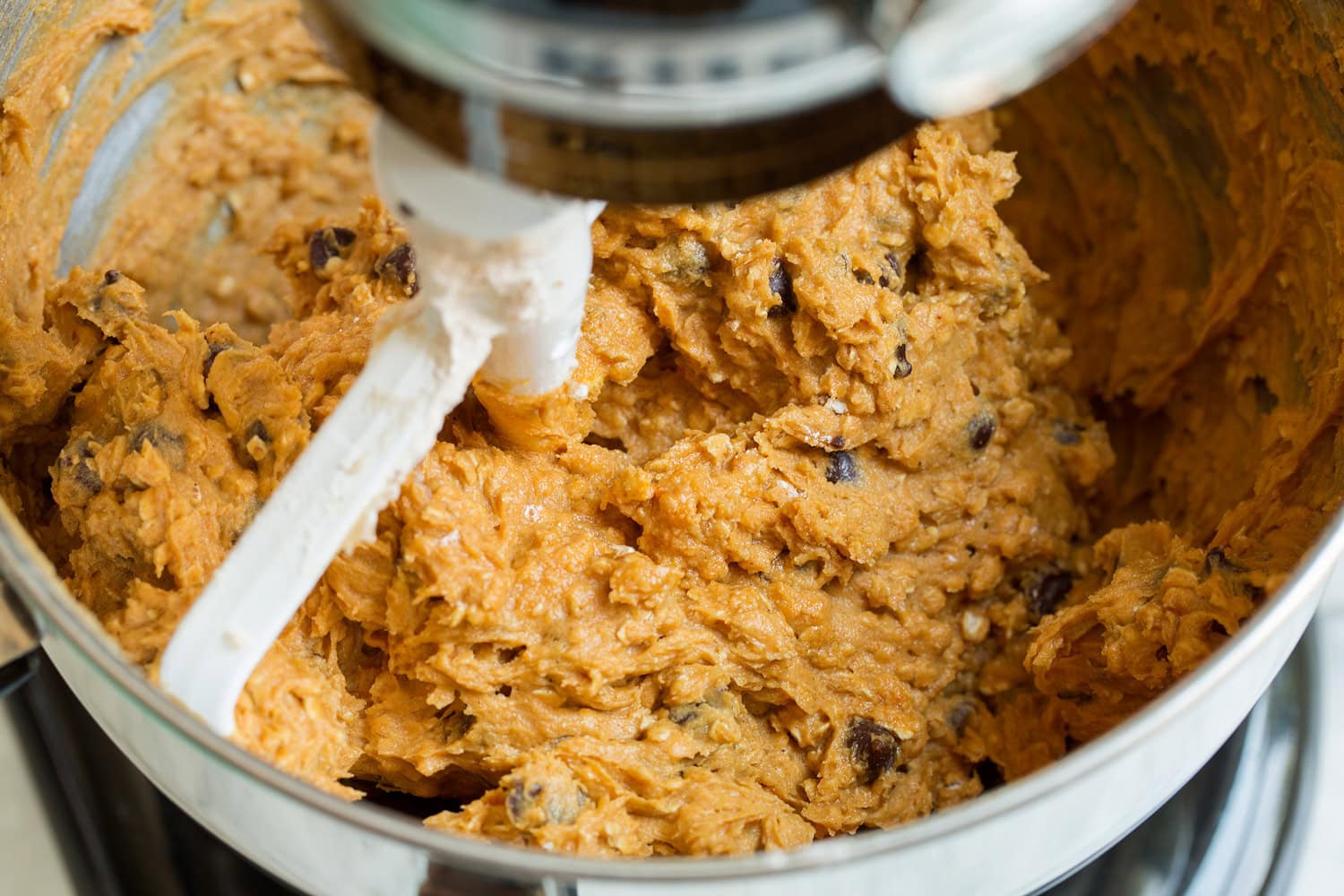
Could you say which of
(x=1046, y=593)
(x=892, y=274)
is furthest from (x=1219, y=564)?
(x=892, y=274)

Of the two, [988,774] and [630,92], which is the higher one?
[988,774]

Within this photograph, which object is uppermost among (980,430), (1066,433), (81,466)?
(1066,433)

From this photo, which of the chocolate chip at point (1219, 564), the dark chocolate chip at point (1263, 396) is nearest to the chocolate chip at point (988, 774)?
the chocolate chip at point (1219, 564)

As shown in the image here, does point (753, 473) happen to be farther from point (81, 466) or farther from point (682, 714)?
point (81, 466)

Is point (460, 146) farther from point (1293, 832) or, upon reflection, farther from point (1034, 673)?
point (1293, 832)

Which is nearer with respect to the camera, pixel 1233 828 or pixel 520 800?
pixel 520 800

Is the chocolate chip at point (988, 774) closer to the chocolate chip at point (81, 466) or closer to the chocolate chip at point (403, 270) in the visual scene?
the chocolate chip at point (403, 270)
